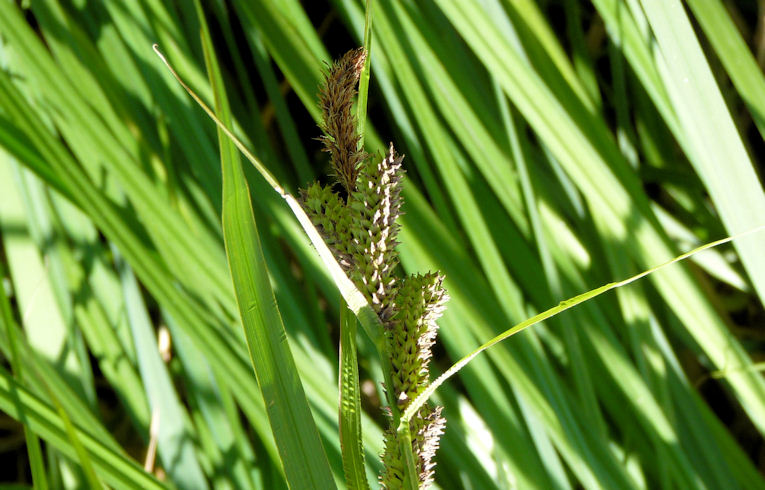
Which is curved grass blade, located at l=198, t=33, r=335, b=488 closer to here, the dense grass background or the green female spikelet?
the green female spikelet

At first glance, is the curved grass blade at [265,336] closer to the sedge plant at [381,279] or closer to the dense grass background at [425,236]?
the sedge plant at [381,279]

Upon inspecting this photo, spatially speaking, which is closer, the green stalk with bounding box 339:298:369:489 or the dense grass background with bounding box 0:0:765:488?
the green stalk with bounding box 339:298:369:489

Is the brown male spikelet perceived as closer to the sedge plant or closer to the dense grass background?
the sedge plant

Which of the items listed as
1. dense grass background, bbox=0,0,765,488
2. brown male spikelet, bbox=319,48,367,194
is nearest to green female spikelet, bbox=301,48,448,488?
brown male spikelet, bbox=319,48,367,194

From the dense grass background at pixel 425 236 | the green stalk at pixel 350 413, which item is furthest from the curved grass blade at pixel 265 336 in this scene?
the dense grass background at pixel 425 236

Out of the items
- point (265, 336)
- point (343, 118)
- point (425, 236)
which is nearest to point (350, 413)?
point (265, 336)

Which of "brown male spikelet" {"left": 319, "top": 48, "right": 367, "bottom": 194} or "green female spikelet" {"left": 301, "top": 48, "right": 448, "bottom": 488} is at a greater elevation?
"brown male spikelet" {"left": 319, "top": 48, "right": 367, "bottom": 194}
